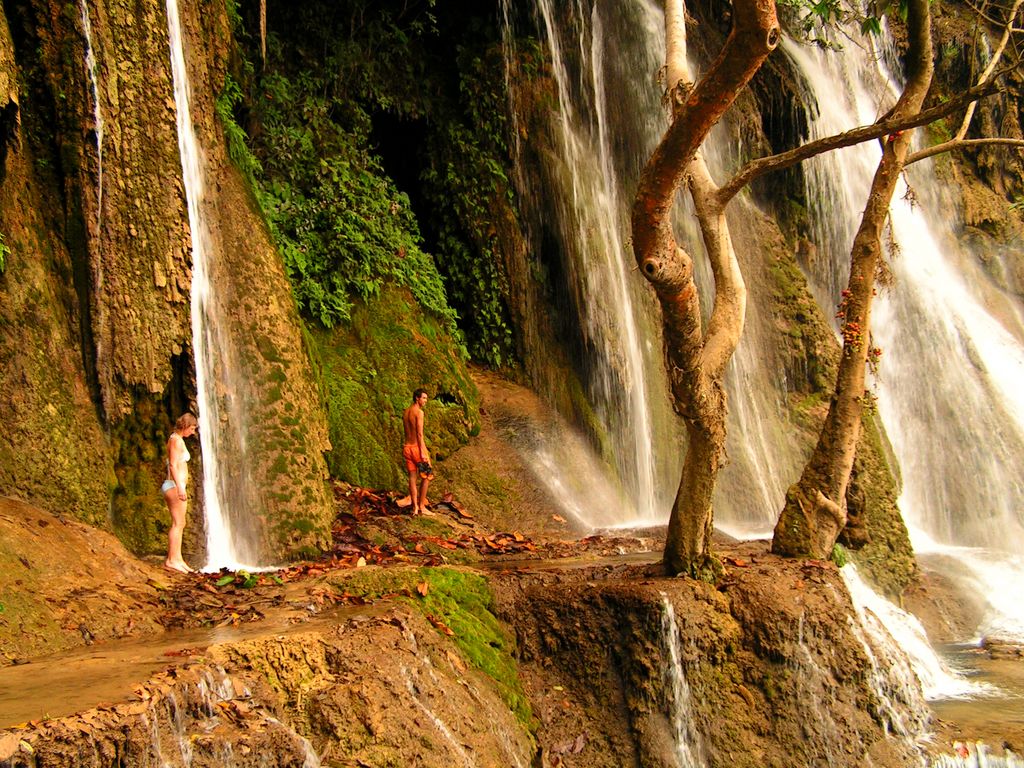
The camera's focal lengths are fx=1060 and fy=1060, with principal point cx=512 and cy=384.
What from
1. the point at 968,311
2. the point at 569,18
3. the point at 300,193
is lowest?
the point at 968,311

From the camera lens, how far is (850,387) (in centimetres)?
959

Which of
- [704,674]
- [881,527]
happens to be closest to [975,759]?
[704,674]

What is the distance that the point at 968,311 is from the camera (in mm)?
18062

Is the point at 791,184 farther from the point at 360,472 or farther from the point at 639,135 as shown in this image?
the point at 360,472

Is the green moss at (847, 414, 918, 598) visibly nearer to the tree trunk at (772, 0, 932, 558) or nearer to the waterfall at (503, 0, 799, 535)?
the waterfall at (503, 0, 799, 535)

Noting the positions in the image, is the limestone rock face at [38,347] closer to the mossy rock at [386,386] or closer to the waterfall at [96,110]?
the waterfall at [96,110]

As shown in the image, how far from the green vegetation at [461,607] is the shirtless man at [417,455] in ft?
10.3

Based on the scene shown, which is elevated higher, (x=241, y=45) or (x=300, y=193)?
(x=241, y=45)

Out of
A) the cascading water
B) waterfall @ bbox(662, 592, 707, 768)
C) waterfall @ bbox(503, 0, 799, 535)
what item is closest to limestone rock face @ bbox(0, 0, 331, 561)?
waterfall @ bbox(662, 592, 707, 768)

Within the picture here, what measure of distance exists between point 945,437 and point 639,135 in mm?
6528

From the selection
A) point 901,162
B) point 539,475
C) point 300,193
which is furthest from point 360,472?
point 901,162

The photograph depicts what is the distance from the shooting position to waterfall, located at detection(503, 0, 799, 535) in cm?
1396

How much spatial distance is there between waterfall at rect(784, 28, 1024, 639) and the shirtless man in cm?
715

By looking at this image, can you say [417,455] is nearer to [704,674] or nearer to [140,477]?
[140,477]
